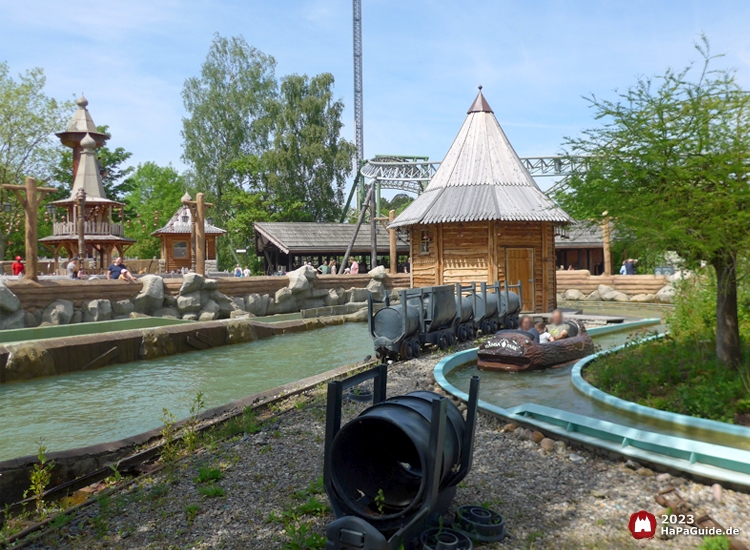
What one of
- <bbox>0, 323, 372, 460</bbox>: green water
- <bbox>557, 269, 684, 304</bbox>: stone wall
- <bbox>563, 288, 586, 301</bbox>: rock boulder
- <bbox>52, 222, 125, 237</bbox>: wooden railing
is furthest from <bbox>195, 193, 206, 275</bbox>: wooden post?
<bbox>563, 288, 586, 301</bbox>: rock boulder

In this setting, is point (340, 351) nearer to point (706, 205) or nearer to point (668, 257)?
point (668, 257)

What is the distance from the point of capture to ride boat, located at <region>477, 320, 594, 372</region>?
10414 mm

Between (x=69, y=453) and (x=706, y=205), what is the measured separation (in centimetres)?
730

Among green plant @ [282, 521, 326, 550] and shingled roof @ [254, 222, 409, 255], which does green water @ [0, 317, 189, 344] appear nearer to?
green plant @ [282, 521, 326, 550]

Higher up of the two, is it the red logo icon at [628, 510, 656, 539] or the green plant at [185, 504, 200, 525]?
the red logo icon at [628, 510, 656, 539]

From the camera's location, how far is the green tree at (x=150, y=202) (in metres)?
55.9

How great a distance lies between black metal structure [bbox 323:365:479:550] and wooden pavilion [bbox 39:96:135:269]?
31.4 metres

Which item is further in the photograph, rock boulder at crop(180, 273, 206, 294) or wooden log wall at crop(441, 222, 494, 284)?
rock boulder at crop(180, 273, 206, 294)

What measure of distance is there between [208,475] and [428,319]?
8.10 meters

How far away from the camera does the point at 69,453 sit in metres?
6.00

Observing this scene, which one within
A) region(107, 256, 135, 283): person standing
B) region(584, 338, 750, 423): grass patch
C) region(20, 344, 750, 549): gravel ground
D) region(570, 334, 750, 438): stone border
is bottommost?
region(20, 344, 750, 549): gravel ground

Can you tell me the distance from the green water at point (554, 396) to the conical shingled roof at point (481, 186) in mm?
8882


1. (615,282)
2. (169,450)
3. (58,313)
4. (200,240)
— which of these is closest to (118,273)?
(200,240)

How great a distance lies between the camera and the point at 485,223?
64.8 ft
